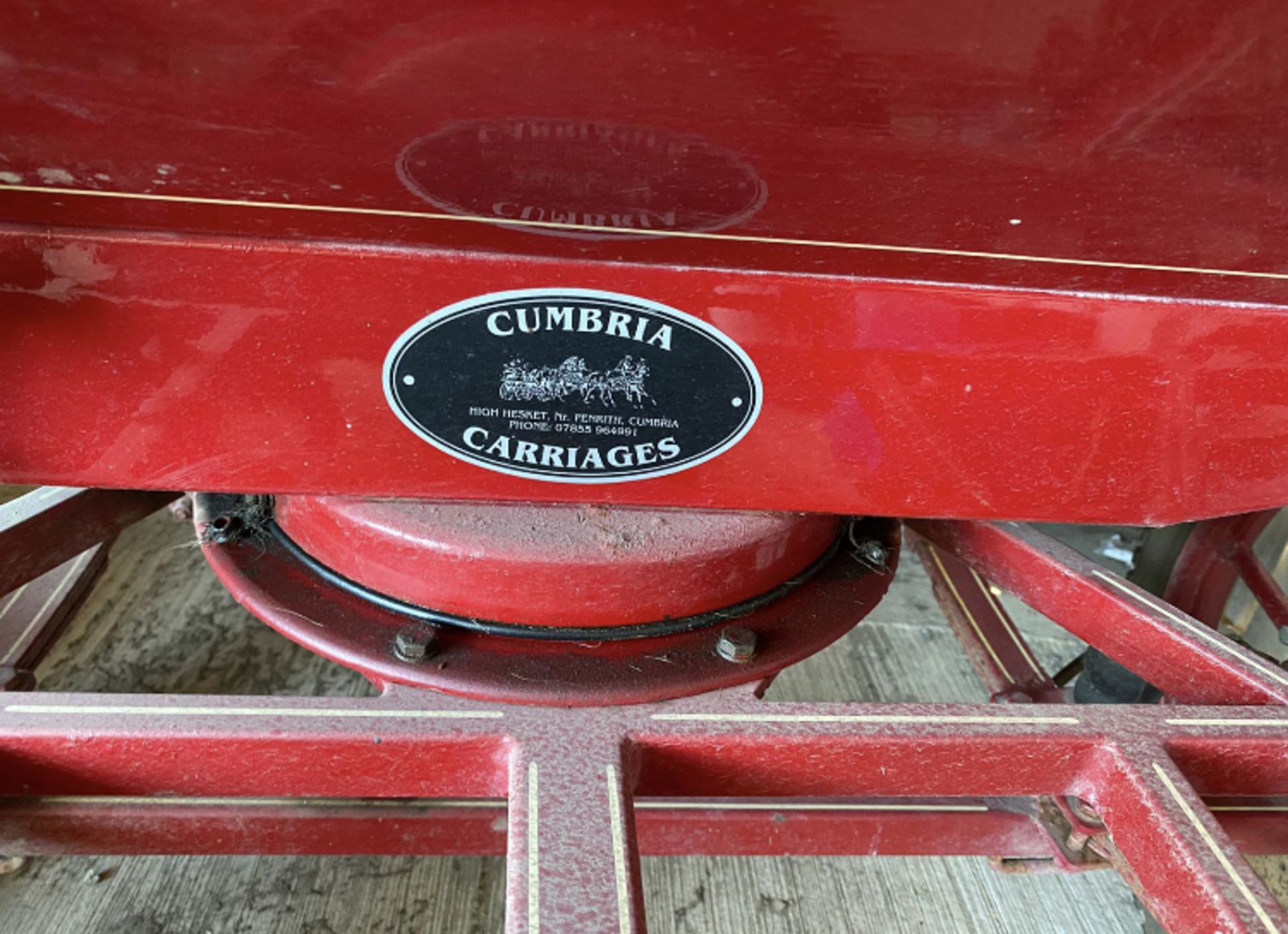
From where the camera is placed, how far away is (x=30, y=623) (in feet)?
4.54

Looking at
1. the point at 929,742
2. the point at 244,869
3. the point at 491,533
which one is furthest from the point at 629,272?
the point at 244,869

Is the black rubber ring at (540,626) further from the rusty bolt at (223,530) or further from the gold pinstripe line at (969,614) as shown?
the gold pinstripe line at (969,614)

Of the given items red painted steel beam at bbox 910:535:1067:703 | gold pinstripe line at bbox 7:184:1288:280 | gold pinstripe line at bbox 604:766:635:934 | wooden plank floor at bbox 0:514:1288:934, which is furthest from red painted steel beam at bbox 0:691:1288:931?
wooden plank floor at bbox 0:514:1288:934

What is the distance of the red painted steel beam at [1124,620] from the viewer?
0.96 meters

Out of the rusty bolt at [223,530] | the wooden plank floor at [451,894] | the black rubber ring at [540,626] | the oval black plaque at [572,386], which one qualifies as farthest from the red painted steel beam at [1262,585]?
the rusty bolt at [223,530]

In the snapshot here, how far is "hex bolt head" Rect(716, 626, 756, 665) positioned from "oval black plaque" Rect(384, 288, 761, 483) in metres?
0.22

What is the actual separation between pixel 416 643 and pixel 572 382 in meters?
0.33

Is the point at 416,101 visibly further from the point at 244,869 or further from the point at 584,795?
the point at 244,869

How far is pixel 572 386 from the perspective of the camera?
787mm

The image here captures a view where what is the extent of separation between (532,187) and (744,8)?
0.19 meters

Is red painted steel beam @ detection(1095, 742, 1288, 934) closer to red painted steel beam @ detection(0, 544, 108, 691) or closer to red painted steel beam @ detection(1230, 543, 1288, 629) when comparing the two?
red painted steel beam @ detection(1230, 543, 1288, 629)

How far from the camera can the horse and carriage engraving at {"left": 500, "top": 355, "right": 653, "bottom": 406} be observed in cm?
78

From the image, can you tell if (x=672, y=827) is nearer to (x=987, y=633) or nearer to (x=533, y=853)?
(x=533, y=853)

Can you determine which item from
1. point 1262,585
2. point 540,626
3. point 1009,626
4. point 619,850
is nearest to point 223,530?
point 540,626
